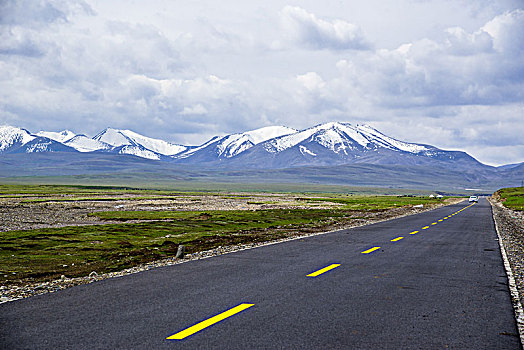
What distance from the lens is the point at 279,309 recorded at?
1052cm

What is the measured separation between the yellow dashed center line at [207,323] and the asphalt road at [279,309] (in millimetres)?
48

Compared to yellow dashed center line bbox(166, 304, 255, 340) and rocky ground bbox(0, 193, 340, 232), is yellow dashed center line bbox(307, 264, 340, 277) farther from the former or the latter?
rocky ground bbox(0, 193, 340, 232)

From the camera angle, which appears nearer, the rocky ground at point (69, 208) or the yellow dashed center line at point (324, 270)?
the yellow dashed center line at point (324, 270)

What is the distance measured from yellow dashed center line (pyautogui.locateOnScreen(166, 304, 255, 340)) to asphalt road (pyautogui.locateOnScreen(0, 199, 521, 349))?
5 cm

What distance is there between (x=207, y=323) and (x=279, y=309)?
1.77 m

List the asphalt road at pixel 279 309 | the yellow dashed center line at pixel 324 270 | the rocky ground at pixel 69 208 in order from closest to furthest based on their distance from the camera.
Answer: the asphalt road at pixel 279 309, the yellow dashed center line at pixel 324 270, the rocky ground at pixel 69 208

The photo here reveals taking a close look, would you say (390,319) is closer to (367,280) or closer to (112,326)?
(367,280)

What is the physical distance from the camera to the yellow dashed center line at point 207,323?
862 centimetres

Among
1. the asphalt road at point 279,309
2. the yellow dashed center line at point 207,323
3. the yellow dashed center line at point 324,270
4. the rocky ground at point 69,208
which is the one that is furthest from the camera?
the rocky ground at point 69,208

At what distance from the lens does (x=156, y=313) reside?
1008cm

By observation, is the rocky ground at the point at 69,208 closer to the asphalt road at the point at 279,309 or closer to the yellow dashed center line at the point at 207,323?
the asphalt road at the point at 279,309

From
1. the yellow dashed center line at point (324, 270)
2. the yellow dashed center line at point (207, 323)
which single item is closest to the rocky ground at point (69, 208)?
the yellow dashed center line at point (324, 270)

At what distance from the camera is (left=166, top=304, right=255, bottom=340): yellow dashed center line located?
8.62 metres

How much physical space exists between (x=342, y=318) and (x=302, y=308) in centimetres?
101
